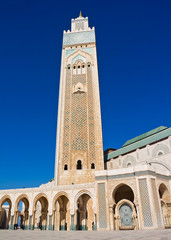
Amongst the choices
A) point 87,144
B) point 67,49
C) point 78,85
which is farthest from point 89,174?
point 67,49

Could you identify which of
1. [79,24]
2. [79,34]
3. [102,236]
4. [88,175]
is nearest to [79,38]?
[79,34]

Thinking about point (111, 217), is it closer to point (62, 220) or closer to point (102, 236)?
point (102, 236)

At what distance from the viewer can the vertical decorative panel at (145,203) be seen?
31.6 ft

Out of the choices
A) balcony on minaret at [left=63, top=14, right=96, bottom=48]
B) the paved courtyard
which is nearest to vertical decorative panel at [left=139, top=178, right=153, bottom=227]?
the paved courtyard

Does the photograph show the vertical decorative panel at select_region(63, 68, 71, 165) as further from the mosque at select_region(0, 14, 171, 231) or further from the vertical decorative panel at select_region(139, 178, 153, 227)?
the vertical decorative panel at select_region(139, 178, 153, 227)

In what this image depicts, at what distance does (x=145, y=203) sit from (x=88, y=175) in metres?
5.91

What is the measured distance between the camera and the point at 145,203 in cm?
1001

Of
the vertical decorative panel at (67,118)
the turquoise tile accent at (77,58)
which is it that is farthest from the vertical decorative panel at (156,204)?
the turquoise tile accent at (77,58)

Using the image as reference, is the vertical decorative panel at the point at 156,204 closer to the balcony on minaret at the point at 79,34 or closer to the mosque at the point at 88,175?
the mosque at the point at 88,175

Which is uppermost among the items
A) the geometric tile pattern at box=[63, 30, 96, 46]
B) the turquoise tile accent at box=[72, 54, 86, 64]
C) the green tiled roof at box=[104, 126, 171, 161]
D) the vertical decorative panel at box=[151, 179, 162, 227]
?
the geometric tile pattern at box=[63, 30, 96, 46]

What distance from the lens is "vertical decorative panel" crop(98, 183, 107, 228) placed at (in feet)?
34.1

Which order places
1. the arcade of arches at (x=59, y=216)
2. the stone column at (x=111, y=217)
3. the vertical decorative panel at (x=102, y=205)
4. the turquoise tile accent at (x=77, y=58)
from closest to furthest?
the stone column at (x=111, y=217), the vertical decorative panel at (x=102, y=205), the arcade of arches at (x=59, y=216), the turquoise tile accent at (x=77, y=58)

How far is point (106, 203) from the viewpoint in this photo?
1076 cm

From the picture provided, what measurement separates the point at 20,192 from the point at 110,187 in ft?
21.7
